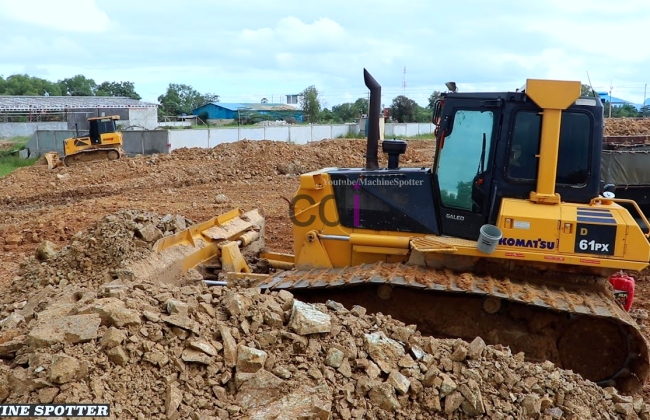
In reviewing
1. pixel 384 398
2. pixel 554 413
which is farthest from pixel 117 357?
pixel 554 413

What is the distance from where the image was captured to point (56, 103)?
1815 inches

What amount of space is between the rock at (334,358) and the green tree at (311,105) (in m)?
52.4

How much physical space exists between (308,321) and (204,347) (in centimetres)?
76

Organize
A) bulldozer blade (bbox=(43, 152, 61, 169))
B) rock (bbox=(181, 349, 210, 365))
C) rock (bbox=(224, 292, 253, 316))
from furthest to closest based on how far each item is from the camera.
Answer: bulldozer blade (bbox=(43, 152, 61, 169))
rock (bbox=(224, 292, 253, 316))
rock (bbox=(181, 349, 210, 365))

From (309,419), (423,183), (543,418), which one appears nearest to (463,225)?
(423,183)

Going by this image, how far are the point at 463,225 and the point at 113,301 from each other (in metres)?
3.15

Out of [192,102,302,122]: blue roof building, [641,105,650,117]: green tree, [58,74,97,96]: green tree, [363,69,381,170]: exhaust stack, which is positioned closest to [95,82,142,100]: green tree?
[58,74,97,96]: green tree

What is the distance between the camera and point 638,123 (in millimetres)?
29531

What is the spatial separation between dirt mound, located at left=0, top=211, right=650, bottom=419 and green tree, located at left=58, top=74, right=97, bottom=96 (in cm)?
7300

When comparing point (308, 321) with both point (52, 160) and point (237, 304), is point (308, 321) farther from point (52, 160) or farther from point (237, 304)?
point (52, 160)

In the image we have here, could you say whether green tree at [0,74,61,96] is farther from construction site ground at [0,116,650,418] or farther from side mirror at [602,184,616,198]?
side mirror at [602,184,616,198]

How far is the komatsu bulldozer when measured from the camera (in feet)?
18.1

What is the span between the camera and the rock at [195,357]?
4.25 meters

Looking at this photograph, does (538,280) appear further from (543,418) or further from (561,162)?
(543,418)
